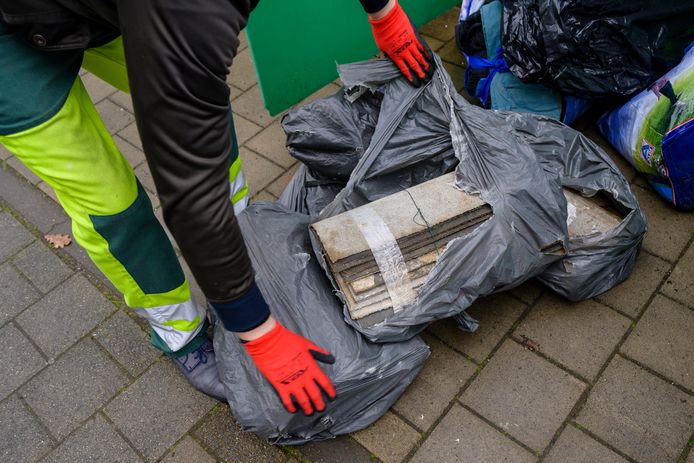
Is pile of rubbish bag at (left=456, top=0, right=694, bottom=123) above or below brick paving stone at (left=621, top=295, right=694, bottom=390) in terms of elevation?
above

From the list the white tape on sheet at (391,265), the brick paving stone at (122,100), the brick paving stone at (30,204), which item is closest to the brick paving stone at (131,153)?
the brick paving stone at (122,100)

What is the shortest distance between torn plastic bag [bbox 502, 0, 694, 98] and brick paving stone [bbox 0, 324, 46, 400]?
7.66 feet

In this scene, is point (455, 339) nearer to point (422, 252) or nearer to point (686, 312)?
point (422, 252)

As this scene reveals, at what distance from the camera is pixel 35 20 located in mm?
1426

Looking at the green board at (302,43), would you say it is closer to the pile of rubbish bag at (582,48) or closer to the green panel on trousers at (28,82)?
the pile of rubbish bag at (582,48)

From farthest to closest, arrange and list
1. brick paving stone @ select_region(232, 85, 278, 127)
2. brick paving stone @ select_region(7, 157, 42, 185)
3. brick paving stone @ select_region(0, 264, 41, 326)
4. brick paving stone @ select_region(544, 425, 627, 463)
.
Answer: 1. brick paving stone @ select_region(232, 85, 278, 127)
2. brick paving stone @ select_region(7, 157, 42, 185)
3. brick paving stone @ select_region(0, 264, 41, 326)
4. brick paving stone @ select_region(544, 425, 627, 463)

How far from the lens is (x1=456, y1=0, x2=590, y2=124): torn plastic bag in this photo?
2781 millimetres

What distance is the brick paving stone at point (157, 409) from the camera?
2.16 metres

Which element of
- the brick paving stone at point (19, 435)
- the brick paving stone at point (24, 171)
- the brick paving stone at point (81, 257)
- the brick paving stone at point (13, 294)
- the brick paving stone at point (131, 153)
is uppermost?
the brick paving stone at point (131, 153)

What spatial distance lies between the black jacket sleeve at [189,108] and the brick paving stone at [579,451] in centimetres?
125

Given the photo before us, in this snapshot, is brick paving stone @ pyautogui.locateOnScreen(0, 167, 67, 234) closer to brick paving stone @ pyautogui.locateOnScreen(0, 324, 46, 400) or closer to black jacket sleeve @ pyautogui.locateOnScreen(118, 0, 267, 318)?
brick paving stone @ pyautogui.locateOnScreen(0, 324, 46, 400)

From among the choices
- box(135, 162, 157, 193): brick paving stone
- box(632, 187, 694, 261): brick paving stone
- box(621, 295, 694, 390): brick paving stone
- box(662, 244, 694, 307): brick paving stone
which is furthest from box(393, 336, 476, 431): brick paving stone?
box(135, 162, 157, 193): brick paving stone

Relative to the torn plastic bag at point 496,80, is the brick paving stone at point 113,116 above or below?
below

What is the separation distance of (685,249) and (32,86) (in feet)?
7.77
